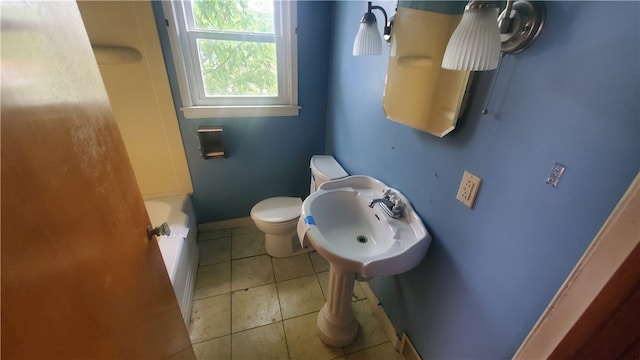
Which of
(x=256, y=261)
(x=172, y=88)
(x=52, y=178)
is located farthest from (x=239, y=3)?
(x=256, y=261)

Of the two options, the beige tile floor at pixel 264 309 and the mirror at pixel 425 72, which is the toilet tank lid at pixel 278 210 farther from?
the mirror at pixel 425 72

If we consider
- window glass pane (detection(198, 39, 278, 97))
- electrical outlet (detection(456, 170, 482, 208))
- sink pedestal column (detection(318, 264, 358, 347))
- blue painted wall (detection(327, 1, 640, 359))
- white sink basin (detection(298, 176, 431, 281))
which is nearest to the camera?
blue painted wall (detection(327, 1, 640, 359))

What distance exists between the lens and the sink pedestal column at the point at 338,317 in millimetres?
1275

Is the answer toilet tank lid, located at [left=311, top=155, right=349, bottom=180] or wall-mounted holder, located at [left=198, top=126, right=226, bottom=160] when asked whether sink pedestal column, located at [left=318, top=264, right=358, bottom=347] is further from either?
wall-mounted holder, located at [left=198, top=126, right=226, bottom=160]

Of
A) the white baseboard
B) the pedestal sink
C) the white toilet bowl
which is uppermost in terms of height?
the pedestal sink

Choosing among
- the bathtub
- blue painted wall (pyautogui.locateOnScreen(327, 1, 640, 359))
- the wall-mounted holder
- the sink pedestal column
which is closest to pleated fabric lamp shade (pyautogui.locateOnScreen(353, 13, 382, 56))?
blue painted wall (pyautogui.locateOnScreen(327, 1, 640, 359))

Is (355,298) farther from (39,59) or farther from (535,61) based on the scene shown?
(39,59)

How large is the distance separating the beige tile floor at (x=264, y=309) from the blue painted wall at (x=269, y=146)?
407 millimetres

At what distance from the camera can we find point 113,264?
23.4 inches

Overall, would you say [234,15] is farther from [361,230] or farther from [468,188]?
[468,188]

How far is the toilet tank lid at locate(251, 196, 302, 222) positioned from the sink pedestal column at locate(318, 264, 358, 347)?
0.58m

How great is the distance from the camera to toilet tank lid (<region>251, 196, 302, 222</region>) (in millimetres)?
1773

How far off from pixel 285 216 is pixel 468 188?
1.25m

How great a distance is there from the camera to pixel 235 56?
1.75 meters
